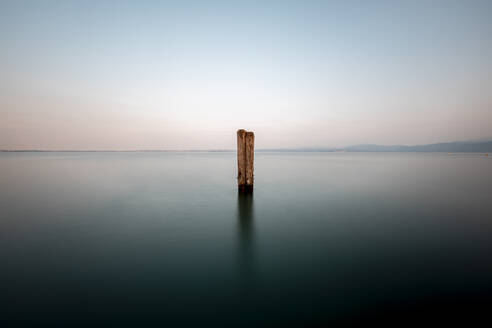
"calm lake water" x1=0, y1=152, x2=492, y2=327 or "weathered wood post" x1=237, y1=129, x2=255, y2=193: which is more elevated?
"weathered wood post" x1=237, y1=129, x2=255, y2=193

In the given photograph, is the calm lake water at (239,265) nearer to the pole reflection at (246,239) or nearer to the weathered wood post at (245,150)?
the pole reflection at (246,239)

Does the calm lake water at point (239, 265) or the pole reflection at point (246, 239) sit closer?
the calm lake water at point (239, 265)

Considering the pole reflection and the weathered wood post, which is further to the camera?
the weathered wood post

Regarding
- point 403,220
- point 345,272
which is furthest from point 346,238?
point 403,220

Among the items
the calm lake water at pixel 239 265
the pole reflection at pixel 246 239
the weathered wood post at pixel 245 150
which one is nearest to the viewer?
the calm lake water at pixel 239 265

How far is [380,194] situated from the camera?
12.7 metres

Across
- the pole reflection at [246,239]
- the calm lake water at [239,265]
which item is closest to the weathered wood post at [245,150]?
the pole reflection at [246,239]

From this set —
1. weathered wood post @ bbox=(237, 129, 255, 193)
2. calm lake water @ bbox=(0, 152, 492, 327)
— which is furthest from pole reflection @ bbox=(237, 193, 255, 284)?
weathered wood post @ bbox=(237, 129, 255, 193)

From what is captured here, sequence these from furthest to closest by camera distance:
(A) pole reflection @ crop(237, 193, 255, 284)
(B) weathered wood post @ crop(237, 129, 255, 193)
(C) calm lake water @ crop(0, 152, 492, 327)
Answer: (B) weathered wood post @ crop(237, 129, 255, 193) → (A) pole reflection @ crop(237, 193, 255, 284) → (C) calm lake water @ crop(0, 152, 492, 327)

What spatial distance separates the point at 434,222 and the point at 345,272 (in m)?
5.39

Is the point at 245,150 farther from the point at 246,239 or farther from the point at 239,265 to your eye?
the point at 239,265

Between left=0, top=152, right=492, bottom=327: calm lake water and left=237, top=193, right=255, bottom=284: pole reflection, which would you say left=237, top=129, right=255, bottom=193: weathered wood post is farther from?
left=0, top=152, right=492, bottom=327: calm lake water

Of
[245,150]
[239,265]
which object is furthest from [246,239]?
[245,150]

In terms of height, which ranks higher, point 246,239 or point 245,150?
point 245,150
